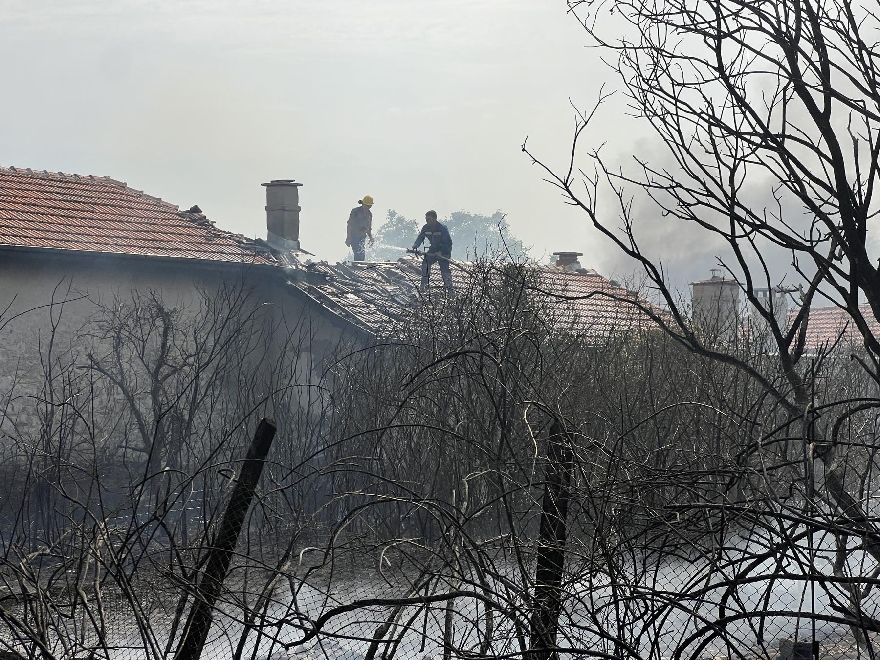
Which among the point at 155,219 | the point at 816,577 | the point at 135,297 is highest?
the point at 155,219

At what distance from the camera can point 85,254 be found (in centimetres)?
1395

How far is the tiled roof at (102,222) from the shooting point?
14.3 metres

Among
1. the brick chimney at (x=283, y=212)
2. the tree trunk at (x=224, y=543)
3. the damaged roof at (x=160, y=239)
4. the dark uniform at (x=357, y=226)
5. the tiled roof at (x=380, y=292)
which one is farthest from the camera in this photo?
the dark uniform at (x=357, y=226)

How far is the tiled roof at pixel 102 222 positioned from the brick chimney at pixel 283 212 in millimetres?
1520

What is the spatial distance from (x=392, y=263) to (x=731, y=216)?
16.6 meters

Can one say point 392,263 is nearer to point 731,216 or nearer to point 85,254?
point 85,254

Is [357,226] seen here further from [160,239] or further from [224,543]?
[224,543]

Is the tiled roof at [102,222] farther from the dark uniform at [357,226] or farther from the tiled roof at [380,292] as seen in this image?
the dark uniform at [357,226]

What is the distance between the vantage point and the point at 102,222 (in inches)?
622

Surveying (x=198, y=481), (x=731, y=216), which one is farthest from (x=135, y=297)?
(x=731, y=216)

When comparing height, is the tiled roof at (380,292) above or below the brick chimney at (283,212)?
below

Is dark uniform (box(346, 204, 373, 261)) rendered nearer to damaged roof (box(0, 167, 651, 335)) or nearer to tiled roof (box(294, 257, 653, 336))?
tiled roof (box(294, 257, 653, 336))

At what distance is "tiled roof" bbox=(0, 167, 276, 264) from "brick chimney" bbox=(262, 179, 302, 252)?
59.8 inches

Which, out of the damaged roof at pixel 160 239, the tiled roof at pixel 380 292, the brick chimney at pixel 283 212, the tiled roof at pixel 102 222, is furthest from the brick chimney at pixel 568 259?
the tiled roof at pixel 102 222
